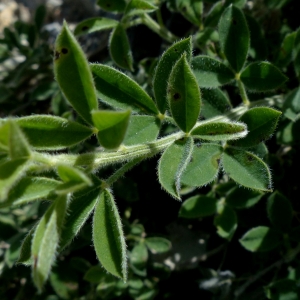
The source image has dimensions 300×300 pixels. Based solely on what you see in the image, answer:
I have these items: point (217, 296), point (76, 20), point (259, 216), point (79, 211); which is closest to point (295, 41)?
point (259, 216)

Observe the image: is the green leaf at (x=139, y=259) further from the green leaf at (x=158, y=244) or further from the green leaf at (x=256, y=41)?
the green leaf at (x=256, y=41)

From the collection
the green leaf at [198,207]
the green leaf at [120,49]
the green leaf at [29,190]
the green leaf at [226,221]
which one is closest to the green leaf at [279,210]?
the green leaf at [226,221]

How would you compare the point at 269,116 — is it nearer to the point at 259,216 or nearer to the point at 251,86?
the point at 251,86

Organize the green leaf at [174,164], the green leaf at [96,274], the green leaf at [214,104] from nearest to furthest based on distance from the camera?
the green leaf at [174,164], the green leaf at [214,104], the green leaf at [96,274]

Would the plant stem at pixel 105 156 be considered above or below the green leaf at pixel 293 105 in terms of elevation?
above

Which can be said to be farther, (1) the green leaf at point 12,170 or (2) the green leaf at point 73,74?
(2) the green leaf at point 73,74

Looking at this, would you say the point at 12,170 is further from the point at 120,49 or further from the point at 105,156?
the point at 120,49

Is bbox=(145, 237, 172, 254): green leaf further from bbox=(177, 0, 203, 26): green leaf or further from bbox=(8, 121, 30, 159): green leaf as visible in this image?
bbox=(8, 121, 30, 159): green leaf
